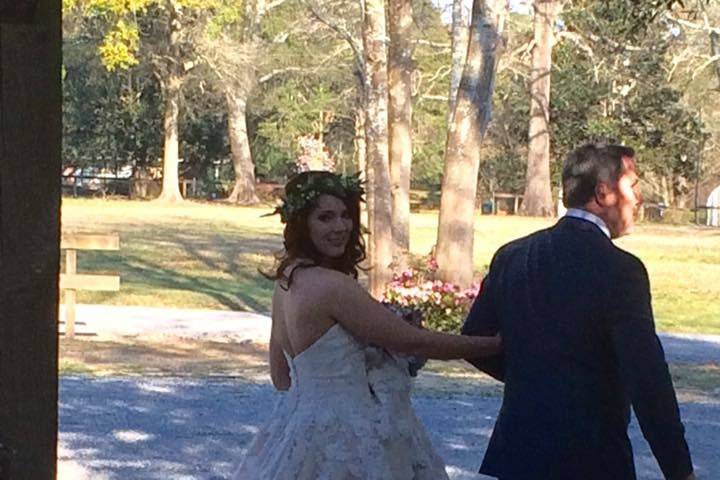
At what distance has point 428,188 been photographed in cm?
7025

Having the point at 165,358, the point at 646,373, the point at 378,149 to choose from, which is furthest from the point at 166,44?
the point at 646,373

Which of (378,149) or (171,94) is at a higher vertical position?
(171,94)

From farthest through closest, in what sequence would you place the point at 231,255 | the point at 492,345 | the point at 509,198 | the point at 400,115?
the point at 509,198 < the point at 231,255 < the point at 400,115 < the point at 492,345

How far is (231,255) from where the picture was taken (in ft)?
109

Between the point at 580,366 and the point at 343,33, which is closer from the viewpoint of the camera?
the point at 580,366

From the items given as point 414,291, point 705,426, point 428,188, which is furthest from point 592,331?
point 428,188

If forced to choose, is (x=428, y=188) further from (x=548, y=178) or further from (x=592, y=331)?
(x=592, y=331)

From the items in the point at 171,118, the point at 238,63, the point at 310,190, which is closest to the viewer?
the point at 310,190

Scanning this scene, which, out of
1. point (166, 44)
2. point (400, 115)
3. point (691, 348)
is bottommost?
point (691, 348)

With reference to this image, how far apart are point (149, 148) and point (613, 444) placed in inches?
2453

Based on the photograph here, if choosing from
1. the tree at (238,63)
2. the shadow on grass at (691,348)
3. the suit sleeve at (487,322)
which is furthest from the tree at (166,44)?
the suit sleeve at (487,322)

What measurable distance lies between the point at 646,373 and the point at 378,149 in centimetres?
1694

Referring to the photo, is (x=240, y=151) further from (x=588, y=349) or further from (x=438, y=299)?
(x=588, y=349)

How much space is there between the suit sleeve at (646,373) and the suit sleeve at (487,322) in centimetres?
48
